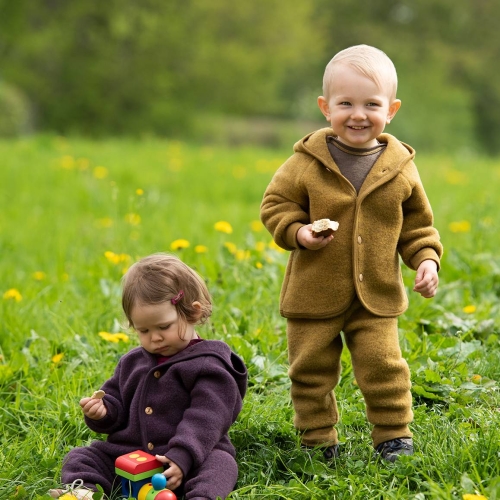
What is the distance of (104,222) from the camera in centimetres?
660

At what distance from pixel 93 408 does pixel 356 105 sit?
4.24 ft

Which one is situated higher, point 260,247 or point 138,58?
point 138,58

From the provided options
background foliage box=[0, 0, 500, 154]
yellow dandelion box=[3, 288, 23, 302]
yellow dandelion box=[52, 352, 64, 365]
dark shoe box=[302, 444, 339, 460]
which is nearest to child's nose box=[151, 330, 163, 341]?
dark shoe box=[302, 444, 339, 460]

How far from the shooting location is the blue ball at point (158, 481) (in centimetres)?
238

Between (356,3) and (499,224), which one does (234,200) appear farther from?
(356,3)

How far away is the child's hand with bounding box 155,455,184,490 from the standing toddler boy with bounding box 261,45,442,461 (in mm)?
533

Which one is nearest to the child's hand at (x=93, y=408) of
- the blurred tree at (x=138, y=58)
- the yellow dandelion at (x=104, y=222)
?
the yellow dandelion at (x=104, y=222)

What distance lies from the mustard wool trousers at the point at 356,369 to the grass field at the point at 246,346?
0.12 meters

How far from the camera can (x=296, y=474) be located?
271cm

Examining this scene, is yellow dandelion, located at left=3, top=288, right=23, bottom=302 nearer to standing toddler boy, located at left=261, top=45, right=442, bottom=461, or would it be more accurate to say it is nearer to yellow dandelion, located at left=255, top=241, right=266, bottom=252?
yellow dandelion, located at left=255, top=241, right=266, bottom=252

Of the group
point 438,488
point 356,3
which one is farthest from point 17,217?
point 356,3

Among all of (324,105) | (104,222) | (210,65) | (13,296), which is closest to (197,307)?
(324,105)

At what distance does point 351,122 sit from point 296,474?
46.4 inches

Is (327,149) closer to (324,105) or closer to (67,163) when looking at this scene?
(324,105)
